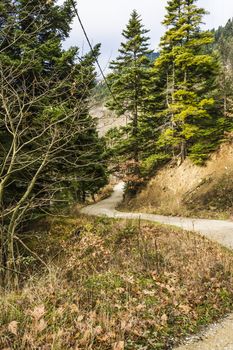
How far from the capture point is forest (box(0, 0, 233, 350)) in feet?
11.5

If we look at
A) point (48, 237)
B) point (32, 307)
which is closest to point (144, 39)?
point (48, 237)

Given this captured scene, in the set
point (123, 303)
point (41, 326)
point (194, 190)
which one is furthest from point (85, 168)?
point (41, 326)

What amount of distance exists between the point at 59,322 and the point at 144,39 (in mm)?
19632

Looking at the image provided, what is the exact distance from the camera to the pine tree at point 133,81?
18.8 meters

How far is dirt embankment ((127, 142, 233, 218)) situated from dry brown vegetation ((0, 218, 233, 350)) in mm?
7558

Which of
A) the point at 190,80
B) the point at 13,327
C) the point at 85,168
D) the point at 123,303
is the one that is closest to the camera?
the point at 13,327

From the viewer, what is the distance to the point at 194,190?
52.6 feet

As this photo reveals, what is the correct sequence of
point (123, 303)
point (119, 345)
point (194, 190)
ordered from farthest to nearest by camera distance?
point (194, 190) → point (123, 303) → point (119, 345)

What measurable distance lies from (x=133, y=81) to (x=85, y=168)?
979 cm

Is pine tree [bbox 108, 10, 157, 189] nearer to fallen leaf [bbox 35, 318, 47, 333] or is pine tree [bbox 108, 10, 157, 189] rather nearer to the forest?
the forest

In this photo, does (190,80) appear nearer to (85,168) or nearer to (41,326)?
(85,168)

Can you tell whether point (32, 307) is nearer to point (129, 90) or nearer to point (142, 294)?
point (142, 294)

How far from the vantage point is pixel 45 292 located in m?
3.68

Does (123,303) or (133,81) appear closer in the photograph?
(123,303)
